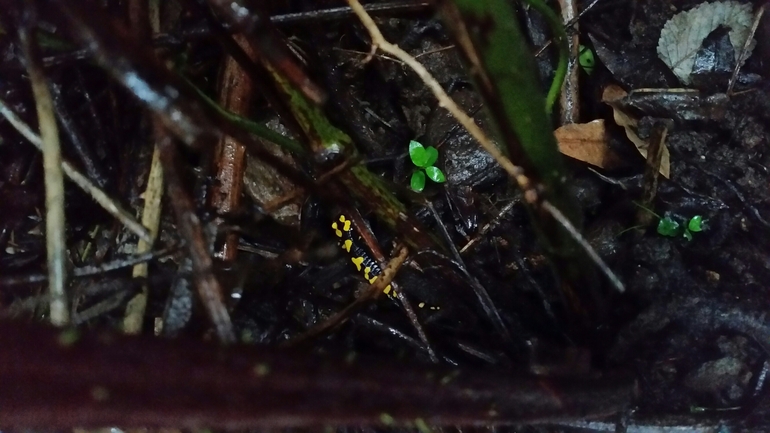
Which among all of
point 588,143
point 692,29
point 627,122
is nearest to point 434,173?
point 588,143

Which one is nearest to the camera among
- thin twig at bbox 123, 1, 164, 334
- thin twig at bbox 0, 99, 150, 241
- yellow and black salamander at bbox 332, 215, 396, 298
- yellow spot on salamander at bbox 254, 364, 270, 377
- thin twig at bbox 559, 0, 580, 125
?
yellow spot on salamander at bbox 254, 364, 270, 377

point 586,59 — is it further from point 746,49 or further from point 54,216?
point 54,216

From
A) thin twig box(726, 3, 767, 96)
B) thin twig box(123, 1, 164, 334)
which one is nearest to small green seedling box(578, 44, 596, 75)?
thin twig box(726, 3, 767, 96)

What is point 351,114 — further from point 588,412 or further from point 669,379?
point 669,379

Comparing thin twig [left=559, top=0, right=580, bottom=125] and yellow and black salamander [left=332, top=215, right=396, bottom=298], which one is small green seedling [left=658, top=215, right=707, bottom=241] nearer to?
thin twig [left=559, top=0, right=580, bottom=125]

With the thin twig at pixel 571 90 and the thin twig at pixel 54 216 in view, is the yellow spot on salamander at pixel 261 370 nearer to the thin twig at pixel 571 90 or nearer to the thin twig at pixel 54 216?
the thin twig at pixel 54 216

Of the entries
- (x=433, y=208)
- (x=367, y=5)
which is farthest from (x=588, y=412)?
(x=367, y=5)
